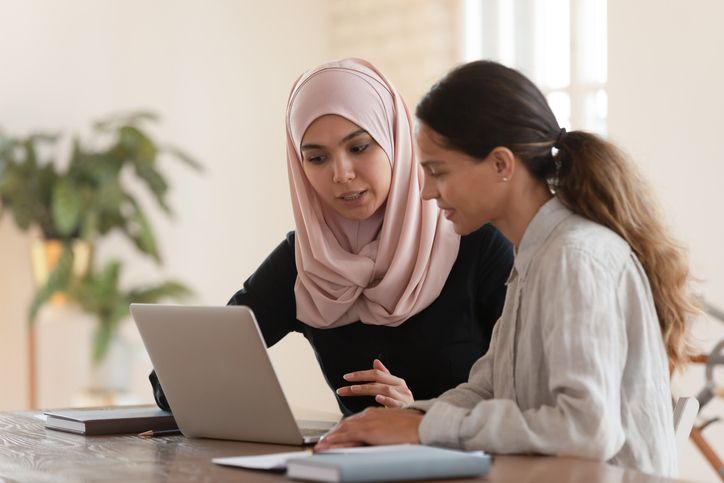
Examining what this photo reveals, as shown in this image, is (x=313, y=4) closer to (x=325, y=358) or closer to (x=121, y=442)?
(x=325, y=358)

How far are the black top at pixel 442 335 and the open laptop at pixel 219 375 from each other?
1.10 ft

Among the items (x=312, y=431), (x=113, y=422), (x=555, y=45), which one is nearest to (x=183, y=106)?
(x=555, y=45)

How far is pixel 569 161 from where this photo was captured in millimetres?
1601

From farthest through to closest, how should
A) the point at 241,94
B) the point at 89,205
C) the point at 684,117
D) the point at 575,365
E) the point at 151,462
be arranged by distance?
the point at 241,94, the point at 89,205, the point at 684,117, the point at 151,462, the point at 575,365

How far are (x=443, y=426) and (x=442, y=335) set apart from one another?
750 mm

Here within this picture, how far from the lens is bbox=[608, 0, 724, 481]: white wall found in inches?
175

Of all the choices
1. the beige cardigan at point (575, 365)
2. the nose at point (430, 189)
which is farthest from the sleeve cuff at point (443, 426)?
the nose at point (430, 189)

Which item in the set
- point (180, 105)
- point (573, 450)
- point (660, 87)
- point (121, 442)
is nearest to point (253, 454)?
point (121, 442)

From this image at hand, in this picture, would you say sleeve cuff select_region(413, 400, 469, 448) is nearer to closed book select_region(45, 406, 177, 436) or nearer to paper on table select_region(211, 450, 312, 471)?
paper on table select_region(211, 450, 312, 471)

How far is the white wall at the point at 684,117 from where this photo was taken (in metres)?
4.43

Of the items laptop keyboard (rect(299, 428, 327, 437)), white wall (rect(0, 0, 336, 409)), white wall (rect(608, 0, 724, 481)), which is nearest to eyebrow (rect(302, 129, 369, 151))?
laptop keyboard (rect(299, 428, 327, 437))

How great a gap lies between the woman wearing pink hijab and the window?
118 inches

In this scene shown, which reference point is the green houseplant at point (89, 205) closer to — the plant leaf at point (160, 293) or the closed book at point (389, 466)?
the plant leaf at point (160, 293)

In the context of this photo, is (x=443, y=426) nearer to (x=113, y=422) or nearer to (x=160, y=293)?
(x=113, y=422)
